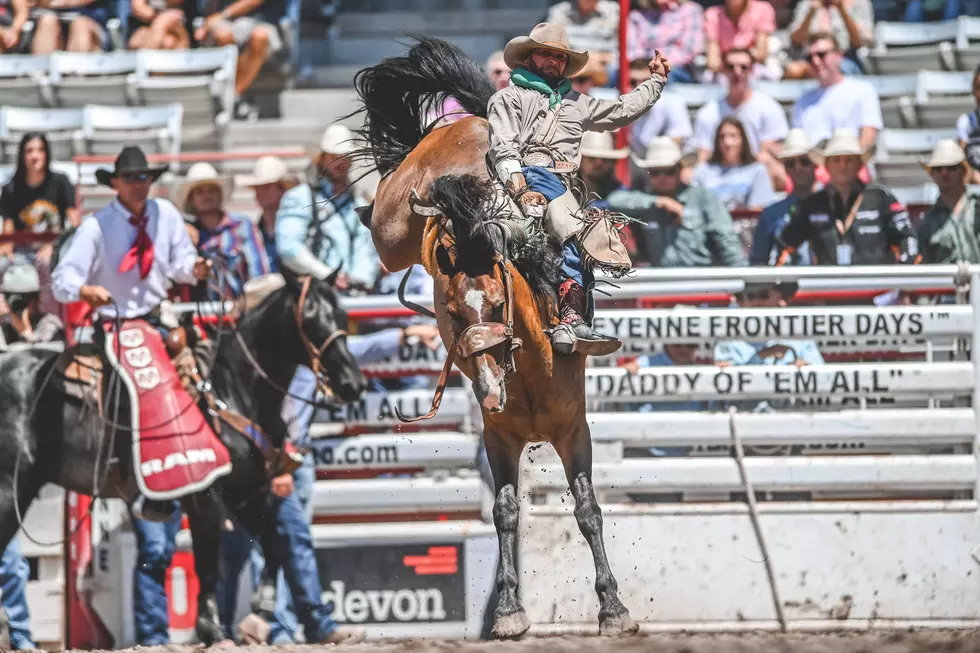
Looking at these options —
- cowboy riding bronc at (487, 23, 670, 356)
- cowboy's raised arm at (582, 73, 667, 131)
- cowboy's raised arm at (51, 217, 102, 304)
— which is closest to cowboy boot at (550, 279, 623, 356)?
cowboy riding bronc at (487, 23, 670, 356)

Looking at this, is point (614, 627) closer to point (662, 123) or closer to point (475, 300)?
point (475, 300)

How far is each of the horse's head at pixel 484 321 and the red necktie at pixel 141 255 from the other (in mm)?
2747

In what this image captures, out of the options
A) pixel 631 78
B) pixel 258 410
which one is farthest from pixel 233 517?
pixel 631 78

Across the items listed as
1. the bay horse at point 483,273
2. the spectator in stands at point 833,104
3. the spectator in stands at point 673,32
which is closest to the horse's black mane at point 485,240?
the bay horse at point 483,273

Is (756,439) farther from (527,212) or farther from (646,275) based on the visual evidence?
(527,212)

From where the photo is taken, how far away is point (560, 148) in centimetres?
770

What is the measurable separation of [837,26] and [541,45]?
6633 millimetres

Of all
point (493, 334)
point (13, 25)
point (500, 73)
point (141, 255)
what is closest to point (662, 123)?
point (500, 73)

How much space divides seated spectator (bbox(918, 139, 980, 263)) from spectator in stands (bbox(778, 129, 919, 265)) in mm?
132

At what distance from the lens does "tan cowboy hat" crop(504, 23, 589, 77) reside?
7.58m

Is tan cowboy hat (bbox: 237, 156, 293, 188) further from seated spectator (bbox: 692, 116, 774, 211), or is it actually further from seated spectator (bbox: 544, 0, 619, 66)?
seated spectator (bbox: 544, 0, 619, 66)

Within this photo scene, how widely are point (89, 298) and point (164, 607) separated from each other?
70.5 inches

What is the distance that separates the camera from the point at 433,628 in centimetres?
961

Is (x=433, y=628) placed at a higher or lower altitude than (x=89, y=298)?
lower
